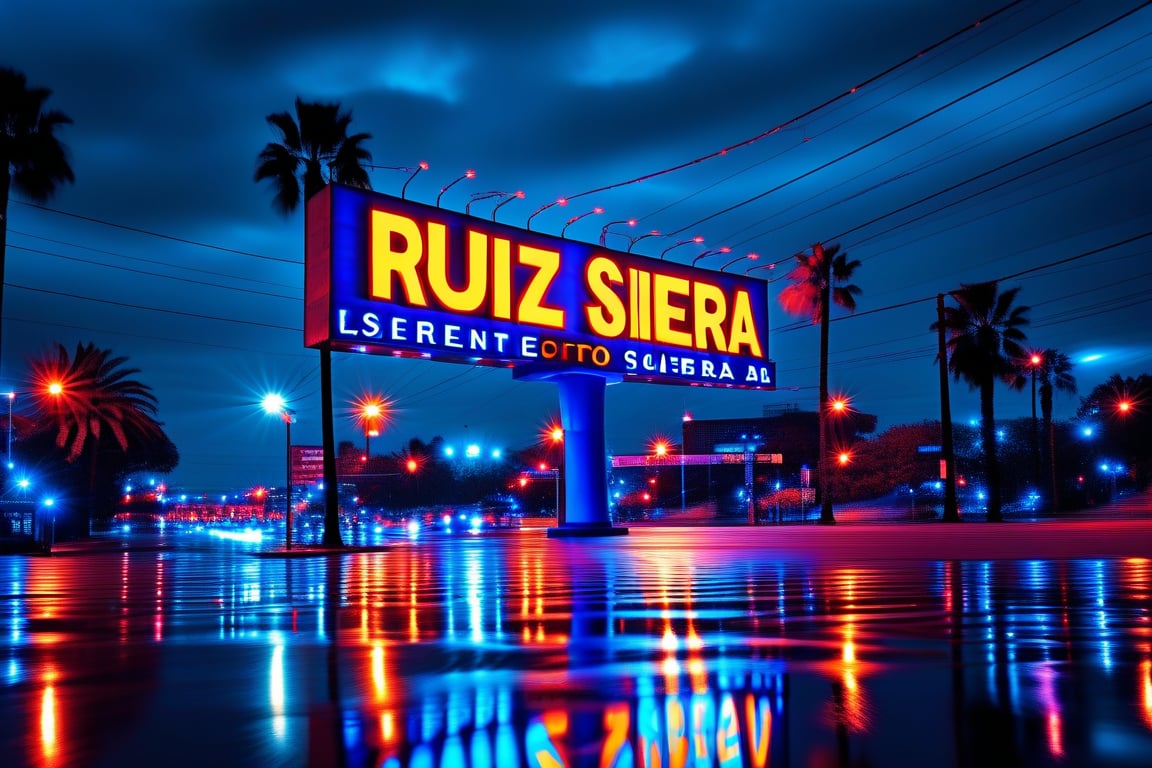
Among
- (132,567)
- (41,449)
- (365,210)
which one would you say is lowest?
(132,567)

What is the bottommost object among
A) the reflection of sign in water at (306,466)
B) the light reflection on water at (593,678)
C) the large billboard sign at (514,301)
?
the light reflection on water at (593,678)

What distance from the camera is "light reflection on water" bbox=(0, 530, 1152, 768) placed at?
548cm

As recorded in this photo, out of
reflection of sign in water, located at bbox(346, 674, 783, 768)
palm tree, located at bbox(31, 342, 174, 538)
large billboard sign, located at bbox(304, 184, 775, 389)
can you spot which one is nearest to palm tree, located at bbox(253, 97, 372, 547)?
large billboard sign, located at bbox(304, 184, 775, 389)

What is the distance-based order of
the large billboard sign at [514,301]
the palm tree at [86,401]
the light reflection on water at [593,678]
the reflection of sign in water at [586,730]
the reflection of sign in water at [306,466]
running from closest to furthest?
the reflection of sign in water at [586,730] → the light reflection on water at [593,678] → the large billboard sign at [514,301] → the reflection of sign in water at [306,466] → the palm tree at [86,401]

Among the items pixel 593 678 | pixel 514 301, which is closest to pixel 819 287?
pixel 514 301

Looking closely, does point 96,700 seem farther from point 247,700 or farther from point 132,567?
point 132,567

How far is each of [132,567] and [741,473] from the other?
9882 cm

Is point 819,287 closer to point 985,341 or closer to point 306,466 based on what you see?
point 985,341

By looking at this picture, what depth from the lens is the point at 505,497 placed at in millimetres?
151500

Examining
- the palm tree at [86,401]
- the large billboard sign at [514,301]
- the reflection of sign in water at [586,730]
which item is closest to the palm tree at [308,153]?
the large billboard sign at [514,301]

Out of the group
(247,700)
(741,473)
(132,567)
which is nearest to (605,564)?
(132,567)

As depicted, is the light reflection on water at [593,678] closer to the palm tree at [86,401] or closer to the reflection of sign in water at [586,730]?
the reflection of sign in water at [586,730]

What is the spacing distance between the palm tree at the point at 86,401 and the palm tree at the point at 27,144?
50.2ft

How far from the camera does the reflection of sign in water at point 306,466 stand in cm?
3816
